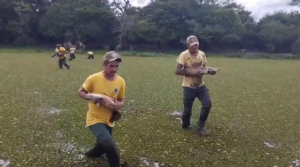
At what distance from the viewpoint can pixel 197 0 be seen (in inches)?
2896

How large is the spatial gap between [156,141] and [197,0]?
68.8 metres

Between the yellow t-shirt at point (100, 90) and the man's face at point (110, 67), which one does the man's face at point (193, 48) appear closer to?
the yellow t-shirt at point (100, 90)

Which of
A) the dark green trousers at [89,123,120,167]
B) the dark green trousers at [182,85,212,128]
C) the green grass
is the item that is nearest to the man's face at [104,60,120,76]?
the dark green trousers at [89,123,120,167]

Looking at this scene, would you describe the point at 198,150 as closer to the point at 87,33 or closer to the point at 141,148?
the point at 141,148

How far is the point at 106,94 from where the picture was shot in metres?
5.64

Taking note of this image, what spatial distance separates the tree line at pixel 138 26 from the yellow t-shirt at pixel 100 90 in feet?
193

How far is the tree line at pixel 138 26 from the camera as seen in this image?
6406 cm

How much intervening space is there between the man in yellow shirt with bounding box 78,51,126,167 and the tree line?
58.8m

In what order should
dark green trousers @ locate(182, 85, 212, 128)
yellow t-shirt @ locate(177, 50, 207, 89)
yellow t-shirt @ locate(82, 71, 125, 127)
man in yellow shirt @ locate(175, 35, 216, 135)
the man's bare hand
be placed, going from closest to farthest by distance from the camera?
the man's bare hand → yellow t-shirt @ locate(82, 71, 125, 127) → man in yellow shirt @ locate(175, 35, 216, 135) → yellow t-shirt @ locate(177, 50, 207, 89) → dark green trousers @ locate(182, 85, 212, 128)

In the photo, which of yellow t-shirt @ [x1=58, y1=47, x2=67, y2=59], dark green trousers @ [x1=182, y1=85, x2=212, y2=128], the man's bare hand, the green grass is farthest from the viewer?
yellow t-shirt @ [x1=58, y1=47, x2=67, y2=59]

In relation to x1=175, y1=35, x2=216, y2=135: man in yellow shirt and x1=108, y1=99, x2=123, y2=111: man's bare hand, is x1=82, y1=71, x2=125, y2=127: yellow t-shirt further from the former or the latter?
x1=175, y1=35, x2=216, y2=135: man in yellow shirt

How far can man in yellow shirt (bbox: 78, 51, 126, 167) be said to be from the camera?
216 inches

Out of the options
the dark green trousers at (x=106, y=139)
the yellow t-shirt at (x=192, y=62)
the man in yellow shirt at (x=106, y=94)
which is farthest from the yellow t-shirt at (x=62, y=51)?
the dark green trousers at (x=106, y=139)

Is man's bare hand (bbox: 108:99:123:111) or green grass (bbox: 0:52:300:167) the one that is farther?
green grass (bbox: 0:52:300:167)
